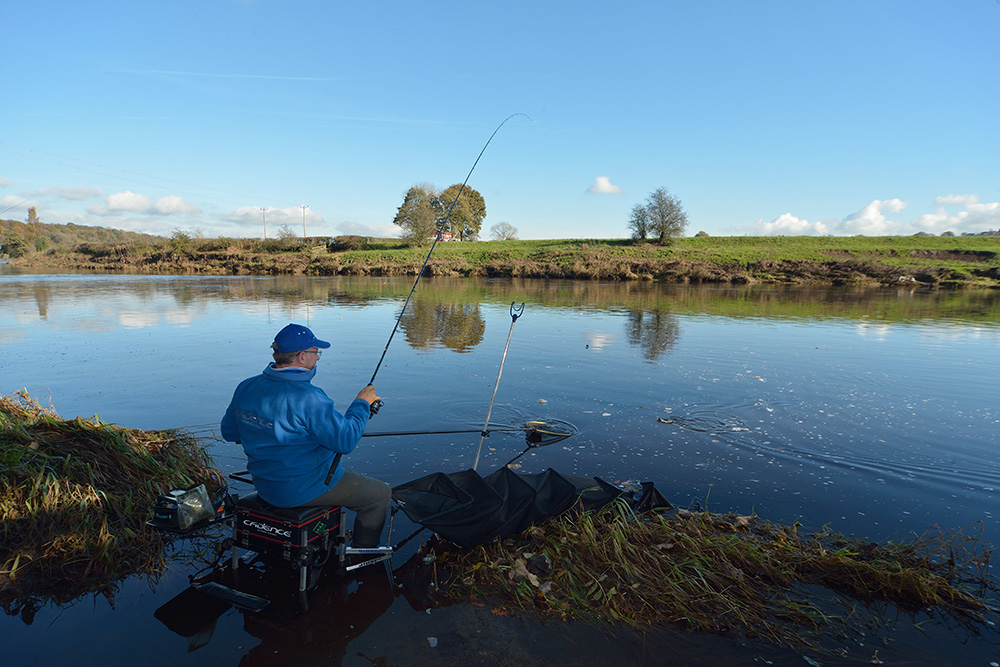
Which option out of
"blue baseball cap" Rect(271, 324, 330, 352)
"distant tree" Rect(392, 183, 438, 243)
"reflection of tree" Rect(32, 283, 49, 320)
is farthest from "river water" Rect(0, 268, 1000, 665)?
"distant tree" Rect(392, 183, 438, 243)

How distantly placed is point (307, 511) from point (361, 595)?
79 centimetres

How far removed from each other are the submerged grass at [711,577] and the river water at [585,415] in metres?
0.22

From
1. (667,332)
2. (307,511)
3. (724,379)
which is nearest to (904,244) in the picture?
(667,332)

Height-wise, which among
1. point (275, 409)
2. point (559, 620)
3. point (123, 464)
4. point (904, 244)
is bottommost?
point (559, 620)

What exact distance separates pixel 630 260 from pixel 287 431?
48.0 metres

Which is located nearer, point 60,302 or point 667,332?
point 667,332

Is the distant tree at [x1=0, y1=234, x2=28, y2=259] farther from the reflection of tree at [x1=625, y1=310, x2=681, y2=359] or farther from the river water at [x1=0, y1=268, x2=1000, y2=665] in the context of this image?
the reflection of tree at [x1=625, y1=310, x2=681, y2=359]

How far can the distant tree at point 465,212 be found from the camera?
7881cm

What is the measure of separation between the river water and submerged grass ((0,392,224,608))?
32cm

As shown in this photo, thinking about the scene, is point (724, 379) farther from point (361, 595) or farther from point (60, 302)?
point (60, 302)

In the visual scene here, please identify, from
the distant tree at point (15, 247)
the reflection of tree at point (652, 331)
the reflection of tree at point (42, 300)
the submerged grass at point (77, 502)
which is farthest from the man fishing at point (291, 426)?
the distant tree at point (15, 247)

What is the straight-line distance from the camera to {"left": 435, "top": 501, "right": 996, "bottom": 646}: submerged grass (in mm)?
3605

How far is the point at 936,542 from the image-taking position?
15.0ft

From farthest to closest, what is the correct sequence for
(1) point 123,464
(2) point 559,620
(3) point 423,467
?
(3) point 423,467
(1) point 123,464
(2) point 559,620
